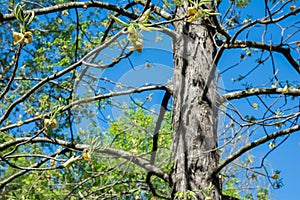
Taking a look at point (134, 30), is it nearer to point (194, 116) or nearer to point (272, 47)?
point (194, 116)

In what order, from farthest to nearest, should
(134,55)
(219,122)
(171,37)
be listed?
(171,37) < (219,122) < (134,55)

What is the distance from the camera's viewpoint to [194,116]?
8.30 feet

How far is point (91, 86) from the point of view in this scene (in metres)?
2.92

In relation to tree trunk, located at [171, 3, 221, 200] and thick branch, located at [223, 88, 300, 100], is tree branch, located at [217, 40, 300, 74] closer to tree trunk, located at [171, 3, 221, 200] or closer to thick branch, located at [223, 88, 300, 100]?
tree trunk, located at [171, 3, 221, 200]

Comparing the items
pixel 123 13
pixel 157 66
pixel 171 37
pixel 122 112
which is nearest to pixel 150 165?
pixel 122 112

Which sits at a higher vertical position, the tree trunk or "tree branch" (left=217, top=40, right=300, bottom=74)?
"tree branch" (left=217, top=40, right=300, bottom=74)

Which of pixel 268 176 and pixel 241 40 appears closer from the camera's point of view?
pixel 268 176

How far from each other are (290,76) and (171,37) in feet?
2.78

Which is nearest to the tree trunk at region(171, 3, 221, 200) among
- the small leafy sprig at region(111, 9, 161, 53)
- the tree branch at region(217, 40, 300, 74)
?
the tree branch at region(217, 40, 300, 74)

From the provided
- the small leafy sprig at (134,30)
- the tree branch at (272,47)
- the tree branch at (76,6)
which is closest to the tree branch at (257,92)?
the tree branch at (272,47)

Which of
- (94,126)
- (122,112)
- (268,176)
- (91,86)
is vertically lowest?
(268,176)

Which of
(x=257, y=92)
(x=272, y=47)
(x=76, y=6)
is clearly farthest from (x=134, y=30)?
(x=272, y=47)

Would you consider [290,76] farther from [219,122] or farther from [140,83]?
[140,83]

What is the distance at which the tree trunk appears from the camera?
2.35 m
